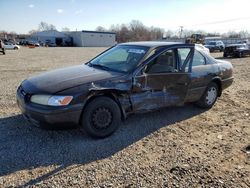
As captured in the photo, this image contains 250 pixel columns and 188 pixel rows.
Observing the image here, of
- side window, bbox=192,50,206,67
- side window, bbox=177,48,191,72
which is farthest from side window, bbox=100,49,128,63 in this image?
side window, bbox=192,50,206,67

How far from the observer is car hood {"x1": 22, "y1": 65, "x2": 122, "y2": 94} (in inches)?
151

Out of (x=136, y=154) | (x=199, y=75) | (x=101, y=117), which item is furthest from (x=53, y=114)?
(x=199, y=75)

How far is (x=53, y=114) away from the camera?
3.64 metres

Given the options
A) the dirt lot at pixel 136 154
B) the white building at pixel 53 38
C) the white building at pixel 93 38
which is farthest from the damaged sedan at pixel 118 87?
the white building at pixel 53 38

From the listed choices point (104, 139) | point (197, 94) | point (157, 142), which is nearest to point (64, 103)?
point (104, 139)

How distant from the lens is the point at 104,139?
13.5ft

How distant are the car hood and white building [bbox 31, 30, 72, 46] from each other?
79747mm

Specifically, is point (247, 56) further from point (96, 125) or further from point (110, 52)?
point (96, 125)

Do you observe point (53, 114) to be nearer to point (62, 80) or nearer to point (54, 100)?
point (54, 100)

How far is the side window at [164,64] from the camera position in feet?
15.0

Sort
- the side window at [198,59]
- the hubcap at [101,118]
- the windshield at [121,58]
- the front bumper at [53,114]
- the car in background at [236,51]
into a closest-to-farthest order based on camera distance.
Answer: the front bumper at [53,114] < the hubcap at [101,118] < the windshield at [121,58] < the side window at [198,59] < the car in background at [236,51]

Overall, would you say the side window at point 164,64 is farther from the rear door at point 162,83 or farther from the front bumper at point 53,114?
the front bumper at point 53,114

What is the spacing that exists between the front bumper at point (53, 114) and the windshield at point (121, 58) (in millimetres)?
1200

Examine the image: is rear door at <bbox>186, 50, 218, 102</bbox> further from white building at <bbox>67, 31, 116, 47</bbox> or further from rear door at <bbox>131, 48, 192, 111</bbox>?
white building at <bbox>67, 31, 116, 47</bbox>
